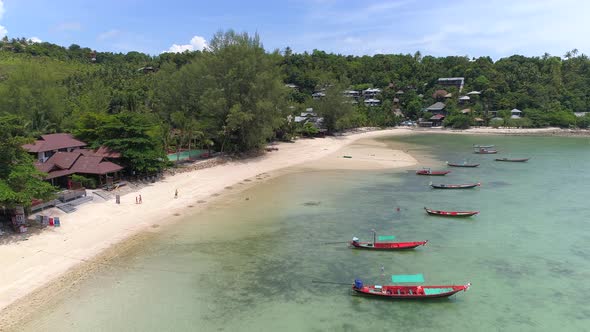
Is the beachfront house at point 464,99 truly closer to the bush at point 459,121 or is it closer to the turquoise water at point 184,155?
the bush at point 459,121

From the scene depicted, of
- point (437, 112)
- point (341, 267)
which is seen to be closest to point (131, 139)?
point (341, 267)

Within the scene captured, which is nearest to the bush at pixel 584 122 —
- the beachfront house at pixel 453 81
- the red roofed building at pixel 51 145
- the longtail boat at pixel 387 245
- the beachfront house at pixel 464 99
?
the beachfront house at pixel 464 99

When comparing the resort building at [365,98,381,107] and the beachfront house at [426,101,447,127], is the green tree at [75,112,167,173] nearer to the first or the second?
the resort building at [365,98,381,107]

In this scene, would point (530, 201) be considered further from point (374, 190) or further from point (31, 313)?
point (31, 313)

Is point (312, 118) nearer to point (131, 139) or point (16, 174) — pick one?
point (131, 139)

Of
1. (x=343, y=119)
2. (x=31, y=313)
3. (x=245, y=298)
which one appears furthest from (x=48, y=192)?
(x=343, y=119)

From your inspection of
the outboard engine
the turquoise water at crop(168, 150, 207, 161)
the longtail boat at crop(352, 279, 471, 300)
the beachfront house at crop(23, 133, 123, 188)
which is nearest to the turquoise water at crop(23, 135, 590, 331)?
the longtail boat at crop(352, 279, 471, 300)
